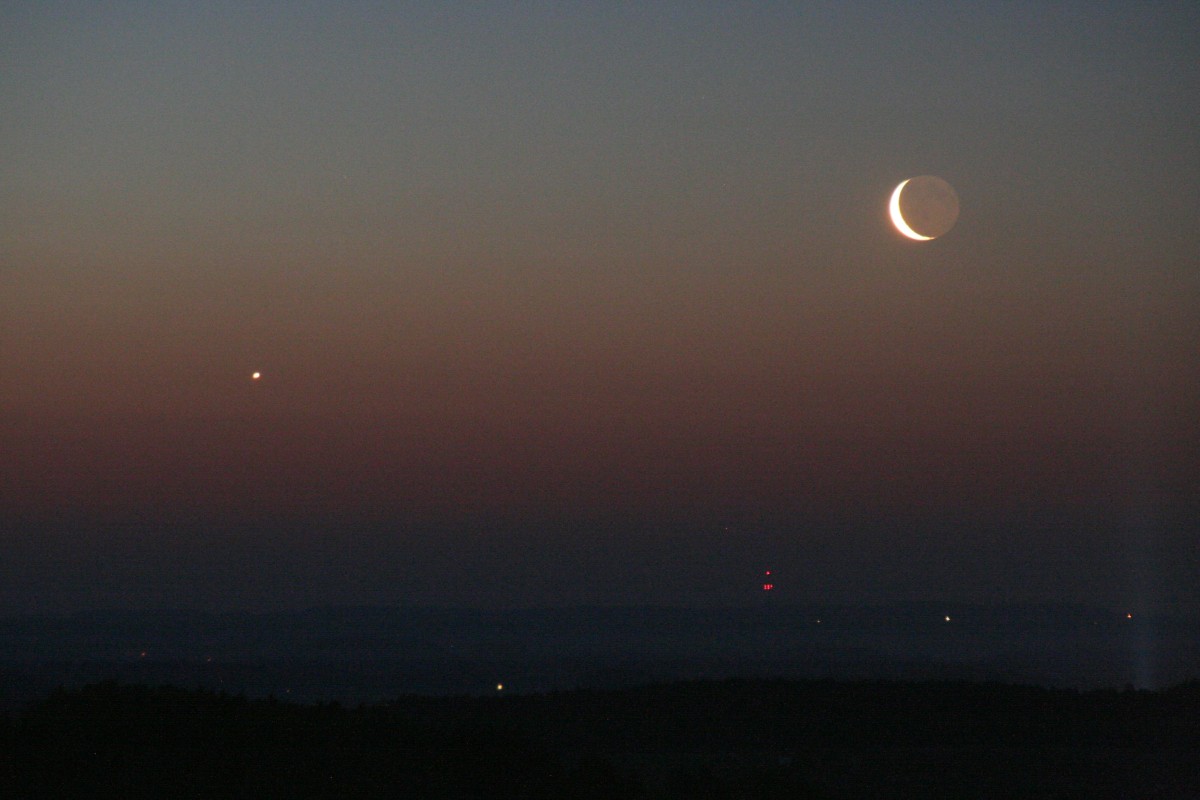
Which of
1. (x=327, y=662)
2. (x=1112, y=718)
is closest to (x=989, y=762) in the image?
(x=1112, y=718)

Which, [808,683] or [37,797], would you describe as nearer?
[37,797]

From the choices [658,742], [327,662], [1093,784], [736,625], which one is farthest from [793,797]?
[736,625]

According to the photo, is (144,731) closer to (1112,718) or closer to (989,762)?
(989,762)

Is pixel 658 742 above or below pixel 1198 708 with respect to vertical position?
below

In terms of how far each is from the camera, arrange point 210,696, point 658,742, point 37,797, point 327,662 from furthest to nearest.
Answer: point 327,662 → point 658,742 → point 210,696 → point 37,797

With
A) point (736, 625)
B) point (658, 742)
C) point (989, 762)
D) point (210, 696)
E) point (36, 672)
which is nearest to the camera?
point (210, 696)

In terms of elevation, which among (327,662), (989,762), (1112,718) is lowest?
(989,762)

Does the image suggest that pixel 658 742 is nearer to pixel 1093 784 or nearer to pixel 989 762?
pixel 989 762
